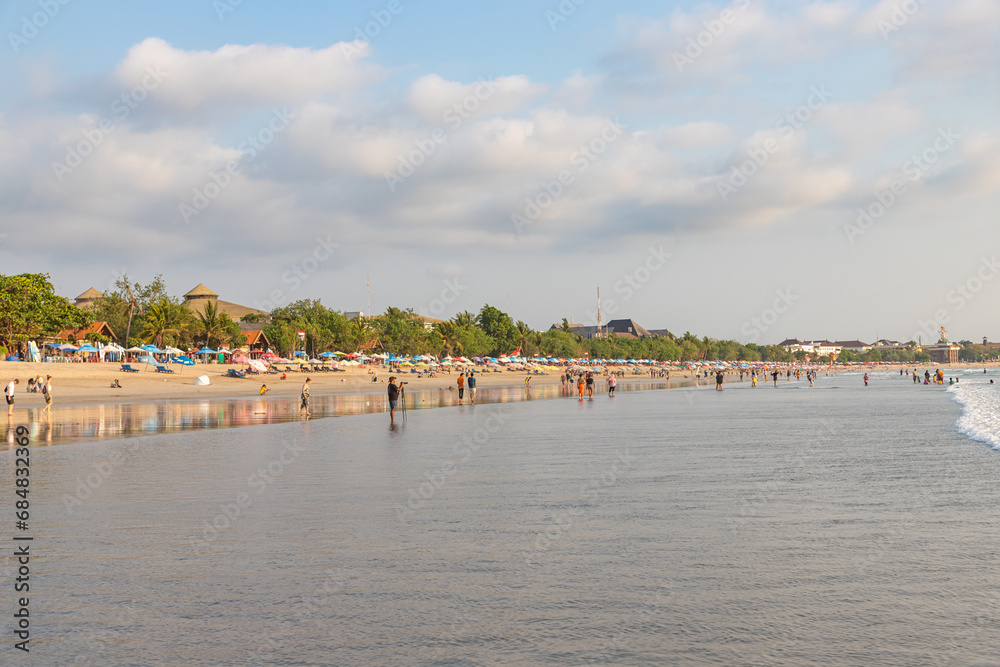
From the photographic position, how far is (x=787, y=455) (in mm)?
18391

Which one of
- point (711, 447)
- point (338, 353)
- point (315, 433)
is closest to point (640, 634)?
point (711, 447)

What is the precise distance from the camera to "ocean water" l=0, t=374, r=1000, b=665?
19.4ft

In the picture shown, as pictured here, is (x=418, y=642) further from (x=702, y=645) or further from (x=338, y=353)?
(x=338, y=353)

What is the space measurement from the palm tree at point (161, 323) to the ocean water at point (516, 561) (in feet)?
288

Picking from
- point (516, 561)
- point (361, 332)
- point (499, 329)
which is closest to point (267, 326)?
point (361, 332)

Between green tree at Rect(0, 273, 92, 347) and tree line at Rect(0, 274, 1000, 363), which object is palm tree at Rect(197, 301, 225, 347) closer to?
tree line at Rect(0, 274, 1000, 363)

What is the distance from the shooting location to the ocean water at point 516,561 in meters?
5.92

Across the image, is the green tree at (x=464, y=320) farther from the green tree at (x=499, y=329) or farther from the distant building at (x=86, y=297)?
the distant building at (x=86, y=297)

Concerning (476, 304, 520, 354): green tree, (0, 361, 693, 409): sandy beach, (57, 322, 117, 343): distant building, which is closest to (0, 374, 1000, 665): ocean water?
(0, 361, 693, 409): sandy beach

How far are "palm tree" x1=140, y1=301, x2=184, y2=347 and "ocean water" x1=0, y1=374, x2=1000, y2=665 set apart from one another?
87687mm

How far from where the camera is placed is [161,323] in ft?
322

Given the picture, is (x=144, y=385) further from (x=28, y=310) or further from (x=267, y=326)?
(x=267, y=326)

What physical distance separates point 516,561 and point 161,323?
100189 mm

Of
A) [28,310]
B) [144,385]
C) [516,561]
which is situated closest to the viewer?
[516,561]
